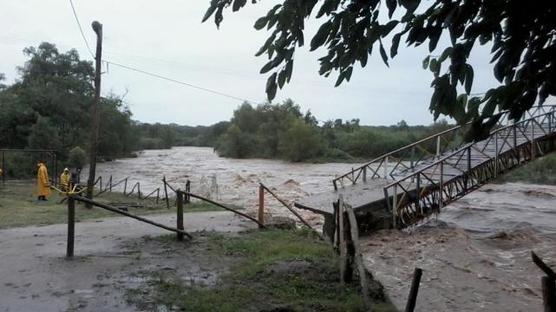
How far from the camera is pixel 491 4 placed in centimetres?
286

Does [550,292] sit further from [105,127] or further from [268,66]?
[105,127]

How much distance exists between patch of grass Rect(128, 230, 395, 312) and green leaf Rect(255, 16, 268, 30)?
4.09 meters

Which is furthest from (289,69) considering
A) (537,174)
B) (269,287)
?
(537,174)

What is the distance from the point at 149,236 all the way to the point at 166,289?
157 inches

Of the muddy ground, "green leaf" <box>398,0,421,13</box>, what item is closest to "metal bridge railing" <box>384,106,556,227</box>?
the muddy ground

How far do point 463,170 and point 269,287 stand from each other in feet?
41.3

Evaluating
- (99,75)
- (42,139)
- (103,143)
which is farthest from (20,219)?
(103,143)

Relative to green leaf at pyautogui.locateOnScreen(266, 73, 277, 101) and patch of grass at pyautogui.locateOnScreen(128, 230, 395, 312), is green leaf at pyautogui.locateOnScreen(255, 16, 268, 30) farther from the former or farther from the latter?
patch of grass at pyautogui.locateOnScreen(128, 230, 395, 312)

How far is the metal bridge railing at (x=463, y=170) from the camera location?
16641 millimetres

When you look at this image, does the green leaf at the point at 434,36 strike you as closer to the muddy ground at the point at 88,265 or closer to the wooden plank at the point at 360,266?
the wooden plank at the point at 360,266

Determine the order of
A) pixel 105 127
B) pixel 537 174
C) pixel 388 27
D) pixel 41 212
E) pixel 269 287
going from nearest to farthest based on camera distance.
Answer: pixel 388 27
pixel 269 287
pixel 41 212
pixel 537 174
pixel 105 127

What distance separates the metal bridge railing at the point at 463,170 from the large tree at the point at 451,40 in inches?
510

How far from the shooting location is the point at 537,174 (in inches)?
1660

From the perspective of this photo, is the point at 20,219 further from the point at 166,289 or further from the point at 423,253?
the point at 423,253
